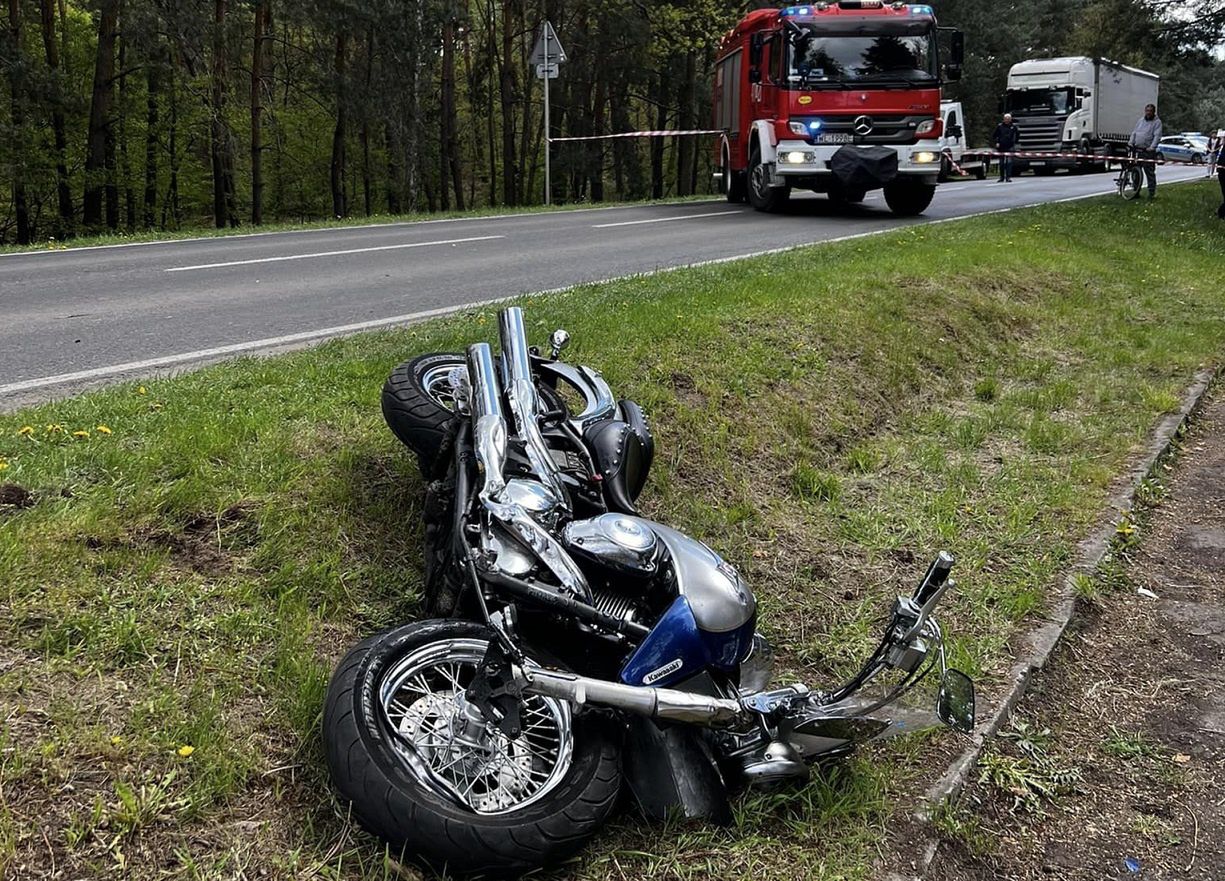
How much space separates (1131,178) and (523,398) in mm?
21815

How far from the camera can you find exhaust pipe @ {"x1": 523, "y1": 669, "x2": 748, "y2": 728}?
2348 mm

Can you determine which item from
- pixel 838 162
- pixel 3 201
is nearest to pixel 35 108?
pixel 3 201

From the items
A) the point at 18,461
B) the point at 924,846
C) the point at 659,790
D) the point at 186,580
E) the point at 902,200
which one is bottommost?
the point at 924,846

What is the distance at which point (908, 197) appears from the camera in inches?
638

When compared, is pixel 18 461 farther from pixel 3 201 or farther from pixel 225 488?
pixel 3 201

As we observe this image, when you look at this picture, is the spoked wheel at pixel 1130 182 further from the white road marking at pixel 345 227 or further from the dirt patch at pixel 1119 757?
the dirt patch at pixel 1119 757

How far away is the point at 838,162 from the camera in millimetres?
14875

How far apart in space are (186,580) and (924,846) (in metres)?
2.31

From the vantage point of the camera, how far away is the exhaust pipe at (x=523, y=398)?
10.1 feet

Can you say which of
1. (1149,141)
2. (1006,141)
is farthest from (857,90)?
(1006,141)

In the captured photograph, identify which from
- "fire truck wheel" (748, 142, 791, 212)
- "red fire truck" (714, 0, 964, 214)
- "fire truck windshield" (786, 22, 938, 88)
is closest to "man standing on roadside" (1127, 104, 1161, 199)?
"red fire truck" (714, 0, 964, 214)

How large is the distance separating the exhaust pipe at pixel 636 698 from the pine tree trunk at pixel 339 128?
2720 cm

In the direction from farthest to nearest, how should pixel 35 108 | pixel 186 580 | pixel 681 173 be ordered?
pixel 681 173, pixel 35 108, pixel 186 580

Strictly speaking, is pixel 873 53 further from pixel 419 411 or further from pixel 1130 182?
pixel 419 411
